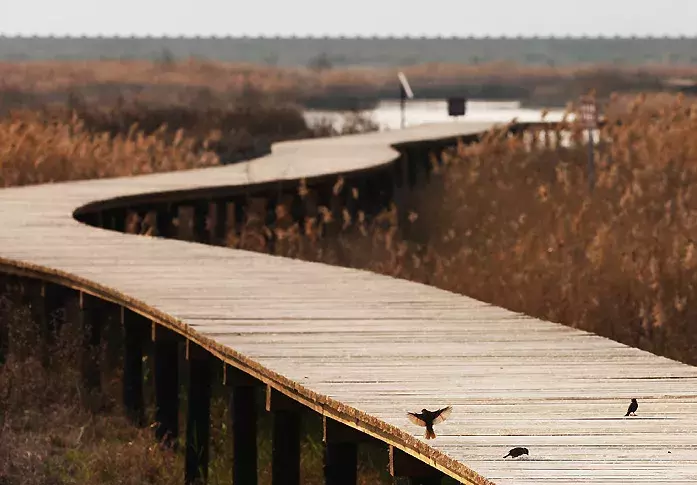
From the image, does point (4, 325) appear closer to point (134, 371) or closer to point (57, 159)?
point (134, 371)

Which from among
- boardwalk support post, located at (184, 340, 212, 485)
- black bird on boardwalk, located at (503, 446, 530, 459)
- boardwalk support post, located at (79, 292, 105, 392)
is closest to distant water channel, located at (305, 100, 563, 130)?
boardwalk support post, located at (79, 292, 105, 392)

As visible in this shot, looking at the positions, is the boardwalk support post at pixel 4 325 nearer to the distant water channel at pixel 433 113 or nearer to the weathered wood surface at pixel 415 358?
the weathered wood surface at pixel 415 358

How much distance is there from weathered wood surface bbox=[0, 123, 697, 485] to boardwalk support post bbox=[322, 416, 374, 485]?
0.17 metres

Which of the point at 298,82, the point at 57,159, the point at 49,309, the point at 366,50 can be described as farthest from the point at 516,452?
the point at 366,50

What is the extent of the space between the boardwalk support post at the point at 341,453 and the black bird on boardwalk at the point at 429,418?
0.76 m

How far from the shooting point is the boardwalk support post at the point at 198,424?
755 centimetres

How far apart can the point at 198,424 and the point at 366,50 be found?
158 m

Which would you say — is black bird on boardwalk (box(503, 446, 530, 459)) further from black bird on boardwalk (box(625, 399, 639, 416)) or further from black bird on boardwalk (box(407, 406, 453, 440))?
black bird on boardwalk (box(625, 399, 639, 416))

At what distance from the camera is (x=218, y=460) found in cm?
806

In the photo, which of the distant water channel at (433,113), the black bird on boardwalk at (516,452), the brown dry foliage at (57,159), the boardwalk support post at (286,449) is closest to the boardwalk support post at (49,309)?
the boardwalk support post at (286,449)

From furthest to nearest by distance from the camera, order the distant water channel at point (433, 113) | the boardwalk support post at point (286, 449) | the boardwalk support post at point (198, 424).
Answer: the distant water channel at point (433, 113)
the boardwalk support post at point (198, 424)
the boardwalk support post at point (286, 449)

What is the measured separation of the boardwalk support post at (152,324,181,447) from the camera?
8.16m

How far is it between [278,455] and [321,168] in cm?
931

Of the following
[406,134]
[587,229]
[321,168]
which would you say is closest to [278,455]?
[587,229]
